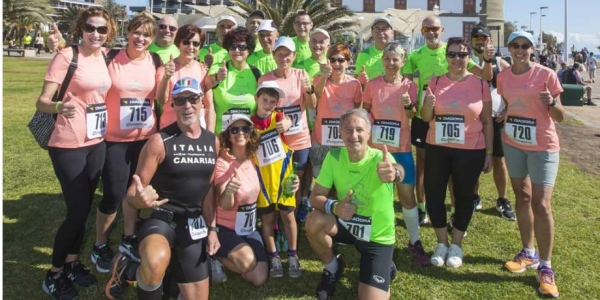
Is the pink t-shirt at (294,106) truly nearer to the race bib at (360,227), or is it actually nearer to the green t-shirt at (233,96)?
the green t-shirt at (233,96)

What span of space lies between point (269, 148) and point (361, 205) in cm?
116

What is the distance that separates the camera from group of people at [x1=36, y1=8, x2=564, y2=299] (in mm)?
3674

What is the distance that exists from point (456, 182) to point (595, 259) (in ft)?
6.31

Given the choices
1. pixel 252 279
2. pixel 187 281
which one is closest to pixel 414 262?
pixel 252 279

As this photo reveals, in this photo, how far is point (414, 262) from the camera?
16.0 feet

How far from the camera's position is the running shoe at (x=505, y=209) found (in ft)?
20.6

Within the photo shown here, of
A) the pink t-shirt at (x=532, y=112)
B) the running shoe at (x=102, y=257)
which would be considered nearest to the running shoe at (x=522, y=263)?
the pink t-shirt at (x=532, y=112)

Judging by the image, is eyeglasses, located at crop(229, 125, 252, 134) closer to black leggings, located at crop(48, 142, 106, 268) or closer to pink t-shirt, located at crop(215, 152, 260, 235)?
pink t-shirt, located at crop(215, 152, 260, 235)

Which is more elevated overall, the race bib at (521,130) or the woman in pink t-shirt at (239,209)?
the race bib at (521,130)

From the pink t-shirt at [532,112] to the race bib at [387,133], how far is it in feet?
3.62

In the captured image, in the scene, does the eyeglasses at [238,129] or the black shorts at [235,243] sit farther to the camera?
the black shorts at [235,243]

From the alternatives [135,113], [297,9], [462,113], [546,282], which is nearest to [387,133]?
[462,113]

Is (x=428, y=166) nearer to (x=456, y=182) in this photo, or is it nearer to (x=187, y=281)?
(x=456, y=182)

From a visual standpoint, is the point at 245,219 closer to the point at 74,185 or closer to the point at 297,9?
the point at 74,185
